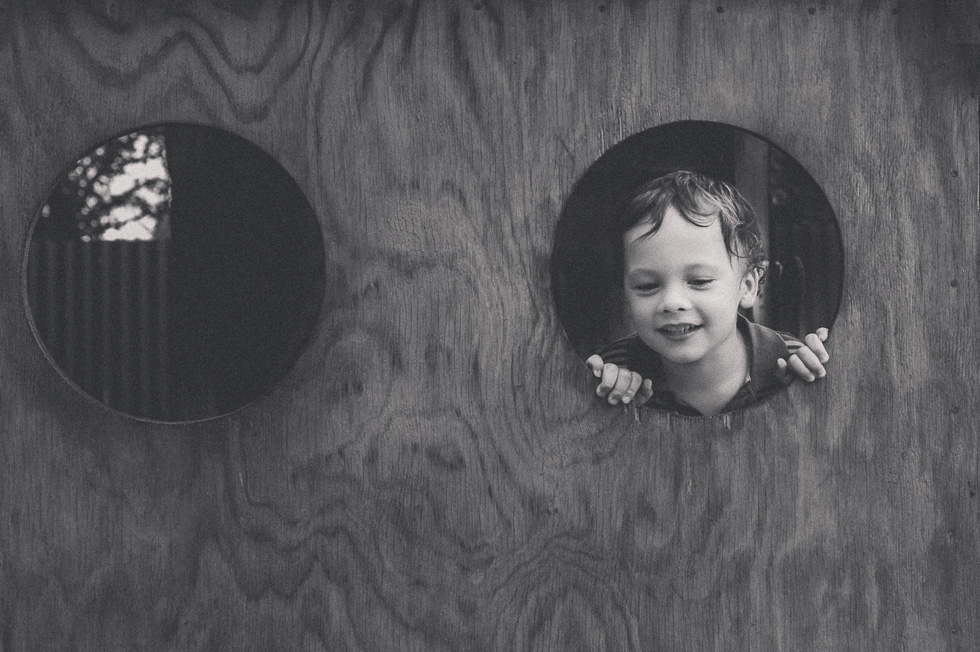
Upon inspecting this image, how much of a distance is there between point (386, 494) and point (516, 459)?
0.37 m

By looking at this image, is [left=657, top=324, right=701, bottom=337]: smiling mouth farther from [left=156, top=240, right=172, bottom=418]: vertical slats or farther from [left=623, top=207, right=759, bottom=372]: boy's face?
[left=156, top=240, right=172, bottom=418]: vertical slats

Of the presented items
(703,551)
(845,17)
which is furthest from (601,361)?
(845,17)

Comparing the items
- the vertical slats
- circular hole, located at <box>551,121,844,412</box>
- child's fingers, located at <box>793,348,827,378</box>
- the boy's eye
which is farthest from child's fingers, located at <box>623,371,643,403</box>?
the vertical slats

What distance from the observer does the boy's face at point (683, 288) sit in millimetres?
2461

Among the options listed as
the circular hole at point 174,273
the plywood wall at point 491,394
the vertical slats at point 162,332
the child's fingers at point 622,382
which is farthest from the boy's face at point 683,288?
the vertical slats at point 162,332

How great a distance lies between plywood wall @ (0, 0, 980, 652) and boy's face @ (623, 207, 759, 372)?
22 centimetres

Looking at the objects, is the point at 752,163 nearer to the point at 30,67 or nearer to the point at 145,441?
the point at 145,441

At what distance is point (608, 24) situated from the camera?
2.55 m

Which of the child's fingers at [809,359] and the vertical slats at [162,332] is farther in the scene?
the child's fingers at [809,359]

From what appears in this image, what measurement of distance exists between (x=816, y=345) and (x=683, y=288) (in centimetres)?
43

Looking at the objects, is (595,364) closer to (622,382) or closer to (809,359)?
(622,382)

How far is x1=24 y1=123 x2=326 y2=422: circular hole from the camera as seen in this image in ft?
7.91

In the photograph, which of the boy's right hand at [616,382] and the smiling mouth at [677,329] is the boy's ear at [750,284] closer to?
the smiling mouth at [677,329]

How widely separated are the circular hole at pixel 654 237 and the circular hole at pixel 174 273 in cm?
71
